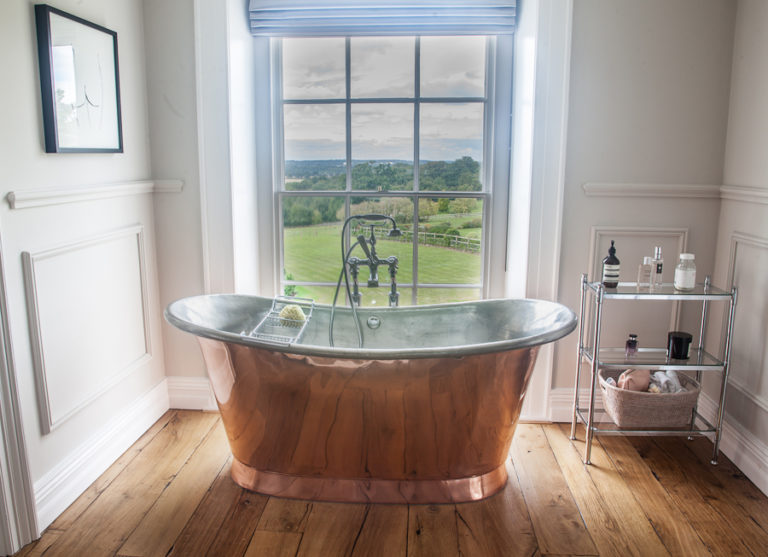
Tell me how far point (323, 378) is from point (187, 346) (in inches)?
45.9

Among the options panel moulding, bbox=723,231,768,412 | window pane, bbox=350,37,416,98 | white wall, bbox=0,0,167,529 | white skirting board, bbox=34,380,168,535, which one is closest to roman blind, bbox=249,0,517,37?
window pane, bbox=350,37,416,98

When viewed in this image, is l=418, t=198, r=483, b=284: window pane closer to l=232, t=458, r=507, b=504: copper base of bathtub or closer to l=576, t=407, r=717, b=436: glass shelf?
l=576, t=407, r=717, b=436: glass shelf

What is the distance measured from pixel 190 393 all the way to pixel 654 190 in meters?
2.33

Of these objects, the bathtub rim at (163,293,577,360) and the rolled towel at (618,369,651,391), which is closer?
the bathtub rim at (163,293,577,360)

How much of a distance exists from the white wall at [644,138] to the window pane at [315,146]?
3.53 ft

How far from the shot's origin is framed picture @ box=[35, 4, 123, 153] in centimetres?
206

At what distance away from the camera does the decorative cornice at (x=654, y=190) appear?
2.69m

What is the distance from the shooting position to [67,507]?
86.7 inches

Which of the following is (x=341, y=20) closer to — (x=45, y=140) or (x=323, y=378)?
(x=45, y=140)

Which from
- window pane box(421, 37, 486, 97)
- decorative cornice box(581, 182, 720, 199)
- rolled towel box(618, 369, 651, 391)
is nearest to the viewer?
rolled towel box(618, 369, 651, 391)

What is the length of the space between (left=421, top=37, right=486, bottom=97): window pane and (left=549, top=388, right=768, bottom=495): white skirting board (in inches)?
58.4

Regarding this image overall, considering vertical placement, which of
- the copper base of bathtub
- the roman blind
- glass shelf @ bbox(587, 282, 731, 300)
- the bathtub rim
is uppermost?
the roman blind

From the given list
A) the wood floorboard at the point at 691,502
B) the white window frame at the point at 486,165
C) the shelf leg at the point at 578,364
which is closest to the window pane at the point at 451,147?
the white window frame at the point at 486,165

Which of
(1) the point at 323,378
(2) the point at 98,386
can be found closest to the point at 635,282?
(1) the point at 323,378
